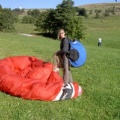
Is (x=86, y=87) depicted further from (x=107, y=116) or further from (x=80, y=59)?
(x=107, y=116)

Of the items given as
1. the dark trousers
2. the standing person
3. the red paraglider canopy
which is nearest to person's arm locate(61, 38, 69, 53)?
the standing person

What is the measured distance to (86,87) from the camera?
1115 centimetres

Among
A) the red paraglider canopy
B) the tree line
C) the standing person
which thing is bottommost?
the tree line

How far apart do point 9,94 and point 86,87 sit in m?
2.85

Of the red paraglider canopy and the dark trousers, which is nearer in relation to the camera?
the red paraglider canopy

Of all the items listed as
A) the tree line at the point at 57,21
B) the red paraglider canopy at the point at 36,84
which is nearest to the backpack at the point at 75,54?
the red paraglider canopy at the point at 36,84

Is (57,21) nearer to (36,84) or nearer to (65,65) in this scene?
(65,65)

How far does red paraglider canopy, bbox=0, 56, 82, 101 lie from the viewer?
9.05 m

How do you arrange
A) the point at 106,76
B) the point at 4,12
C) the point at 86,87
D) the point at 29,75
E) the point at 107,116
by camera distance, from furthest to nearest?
the point at 4,12
the point at 106,76
the point at 86,87
the point at 29,75
the point at 107,116

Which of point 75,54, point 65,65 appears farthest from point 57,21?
point 65,65

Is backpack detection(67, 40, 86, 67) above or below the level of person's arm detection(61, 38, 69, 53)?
below

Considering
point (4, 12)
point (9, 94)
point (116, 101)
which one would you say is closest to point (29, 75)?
point (9, 94)

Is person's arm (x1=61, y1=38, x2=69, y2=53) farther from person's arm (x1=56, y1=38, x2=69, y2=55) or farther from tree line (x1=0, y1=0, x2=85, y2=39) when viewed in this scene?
tree line (x1=0, y1=0, x2=85, y2=39)

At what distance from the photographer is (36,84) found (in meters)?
9.22
